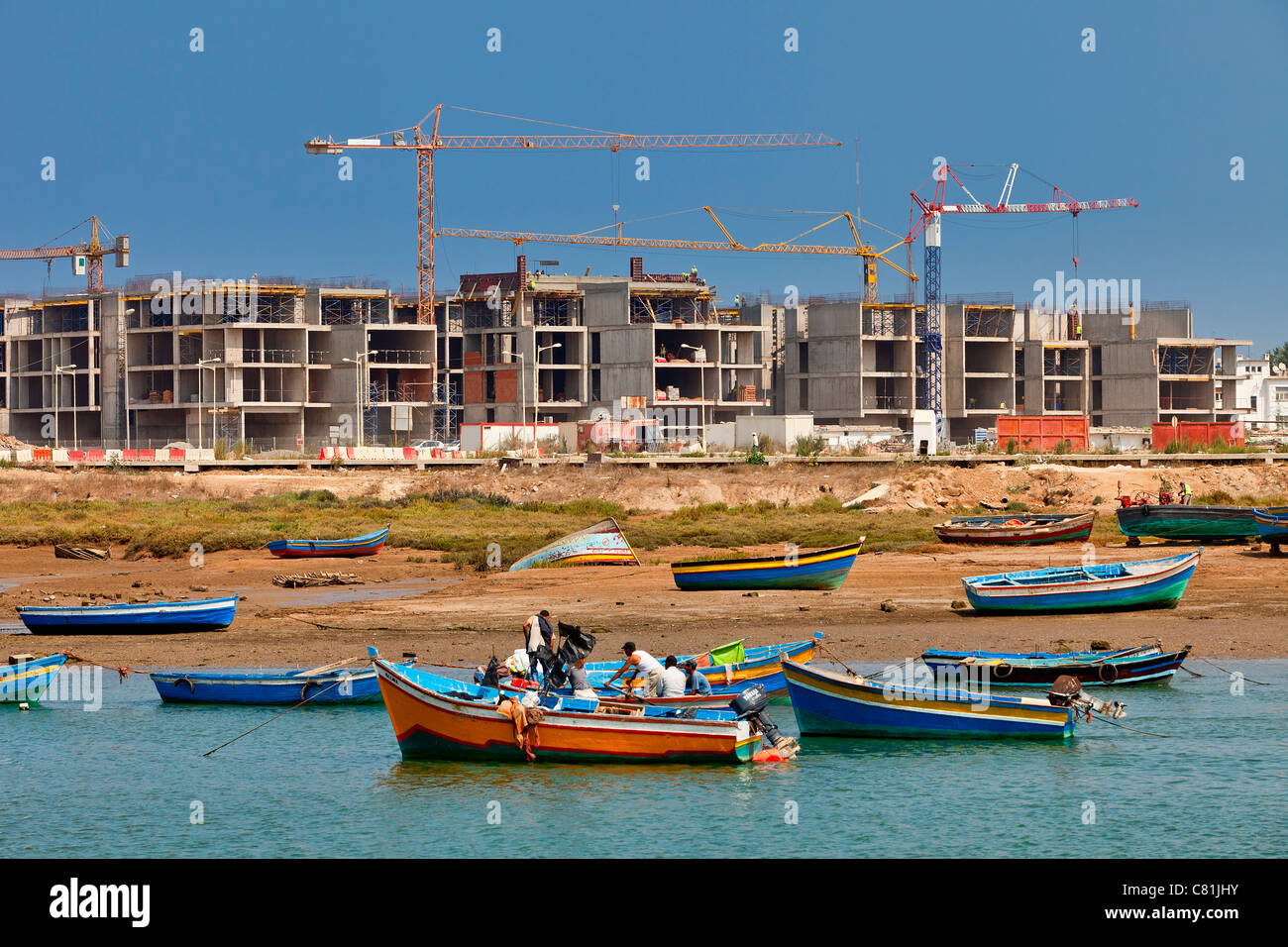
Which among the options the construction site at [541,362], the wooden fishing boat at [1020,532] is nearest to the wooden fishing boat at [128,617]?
the wooden fishing boat at [1020,532]

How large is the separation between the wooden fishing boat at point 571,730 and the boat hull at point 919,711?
73.3 inches

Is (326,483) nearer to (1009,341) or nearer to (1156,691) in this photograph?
(1156,691)

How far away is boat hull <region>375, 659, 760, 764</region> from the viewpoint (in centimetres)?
2508

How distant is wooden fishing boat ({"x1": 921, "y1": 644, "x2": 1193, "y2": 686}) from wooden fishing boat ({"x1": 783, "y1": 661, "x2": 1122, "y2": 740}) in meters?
2.53

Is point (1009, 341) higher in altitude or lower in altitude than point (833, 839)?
higher

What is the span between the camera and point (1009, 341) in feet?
484

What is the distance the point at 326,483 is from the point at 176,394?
150 feet

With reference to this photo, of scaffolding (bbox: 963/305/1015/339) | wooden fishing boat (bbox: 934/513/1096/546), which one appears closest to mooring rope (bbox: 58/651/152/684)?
wooden fishing boat (bbox: 934/513/1096/546)

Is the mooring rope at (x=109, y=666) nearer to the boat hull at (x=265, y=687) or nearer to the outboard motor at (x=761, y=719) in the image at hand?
the boat hull at (x=265, y=687)

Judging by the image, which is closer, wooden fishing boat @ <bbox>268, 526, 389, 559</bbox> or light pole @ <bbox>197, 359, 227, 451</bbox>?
wooden fishing boat @ <bbox>268, 526, 389, 559</bbox>

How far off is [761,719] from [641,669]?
244cm

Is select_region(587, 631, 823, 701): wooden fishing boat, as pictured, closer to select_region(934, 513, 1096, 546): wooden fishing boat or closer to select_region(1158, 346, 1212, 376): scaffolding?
select_region(934, 513, 1096, 546): wooden fishing boat

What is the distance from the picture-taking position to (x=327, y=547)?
57594mm
